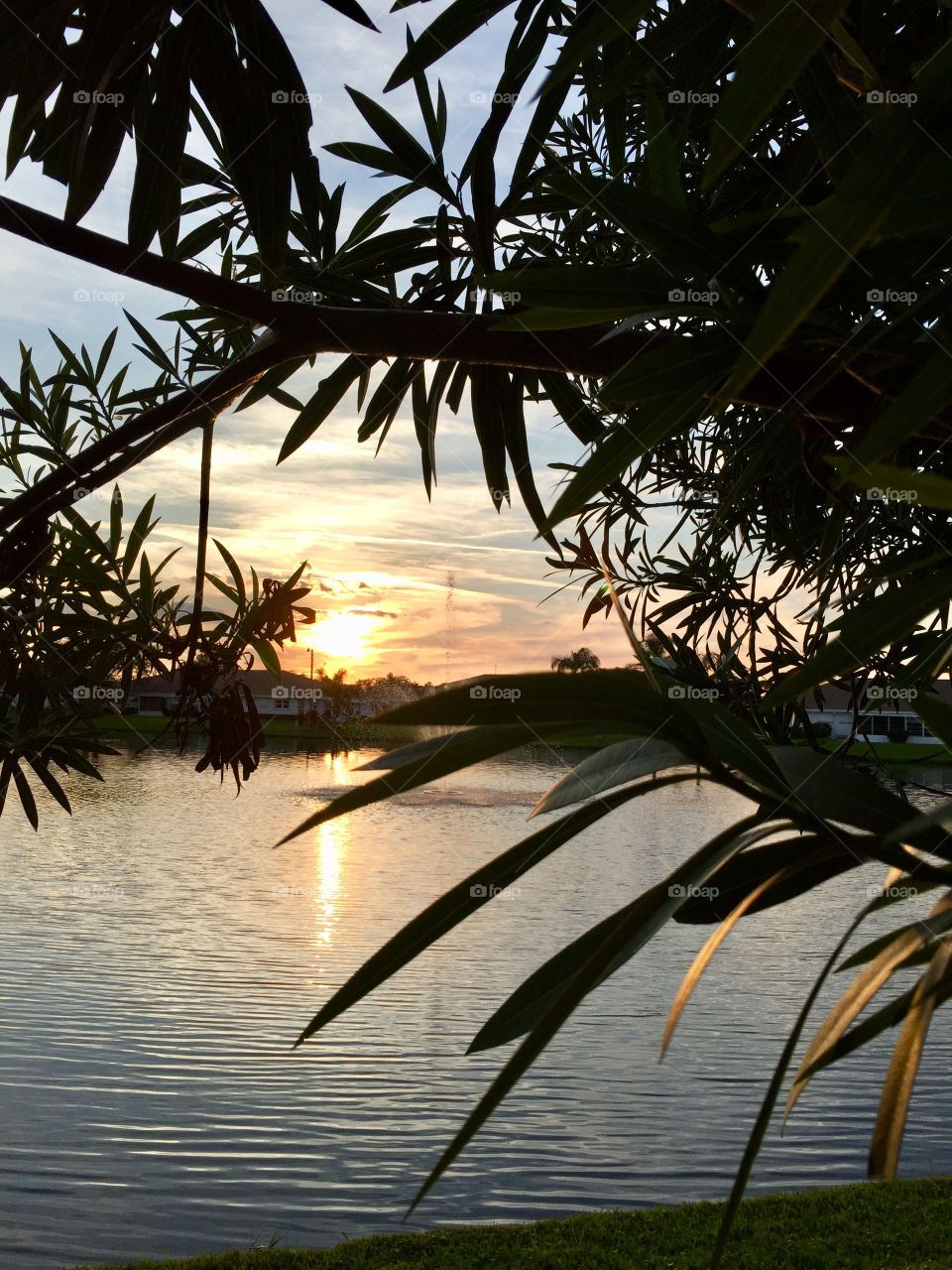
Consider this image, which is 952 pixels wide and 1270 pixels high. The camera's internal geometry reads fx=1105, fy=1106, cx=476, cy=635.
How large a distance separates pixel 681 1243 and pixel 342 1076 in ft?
7.49

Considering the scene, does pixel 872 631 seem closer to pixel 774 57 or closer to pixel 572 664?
pixel 774 57

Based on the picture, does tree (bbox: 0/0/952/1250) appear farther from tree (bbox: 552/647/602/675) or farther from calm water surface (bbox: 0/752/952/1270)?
calm water surface (bbox: 0/752/952/1270)

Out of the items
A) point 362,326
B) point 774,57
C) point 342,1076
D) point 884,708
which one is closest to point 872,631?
point 774,57

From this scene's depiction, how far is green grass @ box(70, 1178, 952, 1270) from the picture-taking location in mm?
3215

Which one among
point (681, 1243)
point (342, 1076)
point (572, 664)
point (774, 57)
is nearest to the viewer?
point (774, 57)

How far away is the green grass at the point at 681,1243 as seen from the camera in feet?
10.5

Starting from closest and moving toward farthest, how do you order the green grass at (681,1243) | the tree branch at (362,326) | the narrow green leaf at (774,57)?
the narrow green leaf at (774,57)
the tree branch at (362,326)
the green grass at (681,1243)

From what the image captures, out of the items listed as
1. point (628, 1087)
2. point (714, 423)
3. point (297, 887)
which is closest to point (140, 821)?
point (297, 887)

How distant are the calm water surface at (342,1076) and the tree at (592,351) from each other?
0.63m

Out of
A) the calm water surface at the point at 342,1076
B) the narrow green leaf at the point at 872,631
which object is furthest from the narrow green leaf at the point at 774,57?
the calm water surface at the point at 342,1076

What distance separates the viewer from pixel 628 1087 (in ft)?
16.8

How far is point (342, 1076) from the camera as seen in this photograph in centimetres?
527

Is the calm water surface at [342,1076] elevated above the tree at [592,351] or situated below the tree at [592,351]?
below

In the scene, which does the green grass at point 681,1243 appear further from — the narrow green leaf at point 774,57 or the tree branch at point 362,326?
the narrow green leaf at point 774,57
